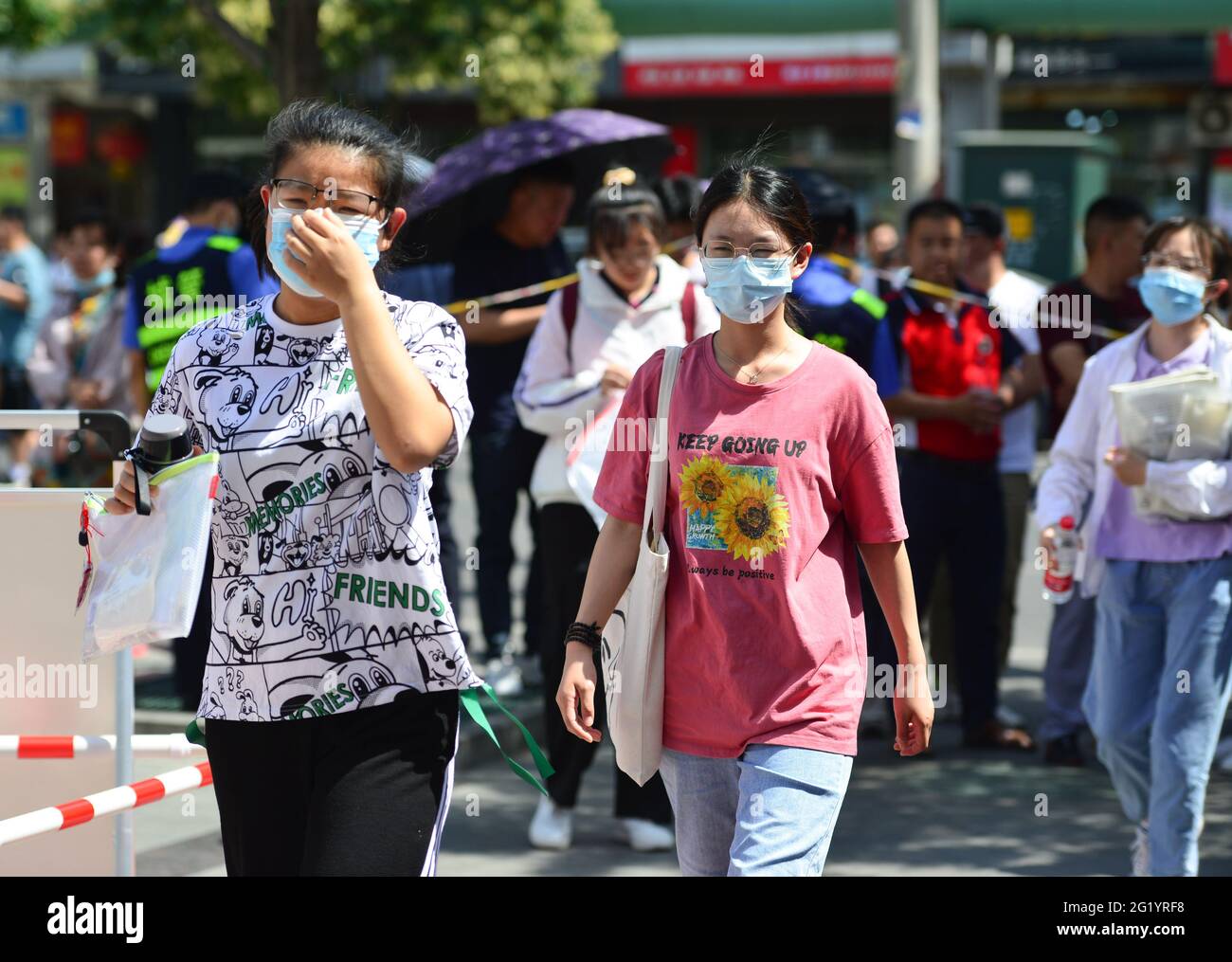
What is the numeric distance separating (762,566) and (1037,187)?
1374 cm

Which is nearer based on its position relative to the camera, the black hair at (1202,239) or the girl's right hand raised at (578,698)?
the girl's right hand raised at (578,698)

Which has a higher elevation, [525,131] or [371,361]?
[525,131]

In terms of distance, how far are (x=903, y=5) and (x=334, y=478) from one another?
1092 cm

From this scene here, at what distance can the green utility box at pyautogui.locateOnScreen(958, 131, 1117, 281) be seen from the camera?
637 inches

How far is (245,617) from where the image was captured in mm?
3021

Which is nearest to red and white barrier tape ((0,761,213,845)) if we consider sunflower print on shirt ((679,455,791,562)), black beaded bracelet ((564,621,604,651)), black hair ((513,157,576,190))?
black beaded bracelet ((564,621,604,651))

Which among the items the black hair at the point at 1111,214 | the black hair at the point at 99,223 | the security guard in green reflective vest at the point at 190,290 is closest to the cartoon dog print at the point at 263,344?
the security guard in green reflective vest at the point at 190,290

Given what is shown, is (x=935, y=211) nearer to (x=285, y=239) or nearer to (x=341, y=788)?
(x=285, y=239)

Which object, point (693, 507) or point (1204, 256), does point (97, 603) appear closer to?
point (693, 507)

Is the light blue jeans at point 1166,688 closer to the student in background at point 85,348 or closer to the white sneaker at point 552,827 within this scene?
the white sneaker at point 552,827

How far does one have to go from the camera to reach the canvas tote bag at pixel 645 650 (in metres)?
3.39

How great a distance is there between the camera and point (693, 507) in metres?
3.40

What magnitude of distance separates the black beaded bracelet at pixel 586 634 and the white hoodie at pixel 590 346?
7.34 ft
